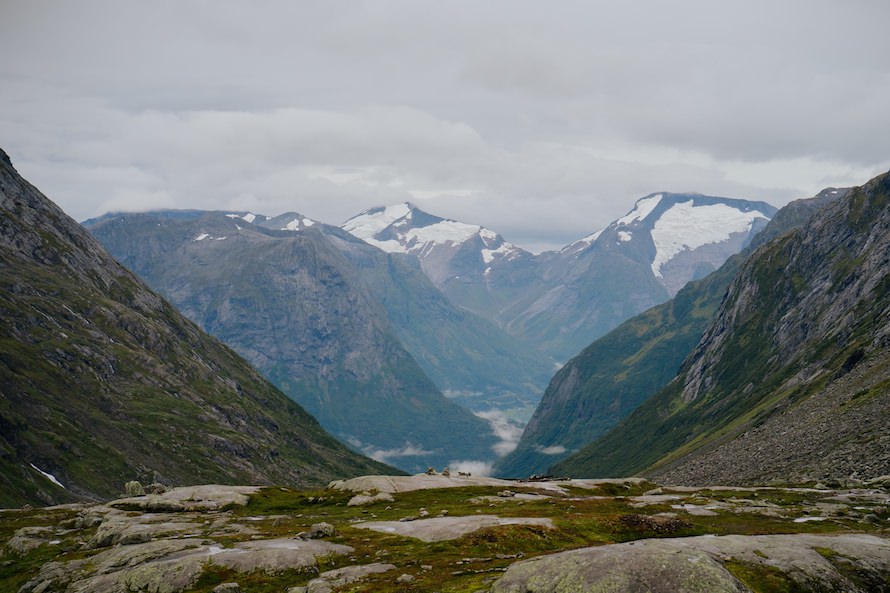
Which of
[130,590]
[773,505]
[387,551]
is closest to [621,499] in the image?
[773,505]

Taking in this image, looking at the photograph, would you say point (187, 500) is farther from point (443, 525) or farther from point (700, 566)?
Answer: point (700, 566)

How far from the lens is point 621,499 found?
114 meters

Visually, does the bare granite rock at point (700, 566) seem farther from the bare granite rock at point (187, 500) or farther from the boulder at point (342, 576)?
the bare granite rock at point (187, 500)

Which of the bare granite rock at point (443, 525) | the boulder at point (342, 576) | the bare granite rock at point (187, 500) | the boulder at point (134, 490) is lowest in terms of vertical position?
the bare granite rock at point (443, 525)

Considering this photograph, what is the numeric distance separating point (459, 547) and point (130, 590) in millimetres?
34992

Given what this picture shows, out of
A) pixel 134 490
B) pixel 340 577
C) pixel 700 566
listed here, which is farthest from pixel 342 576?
pixel 134 490

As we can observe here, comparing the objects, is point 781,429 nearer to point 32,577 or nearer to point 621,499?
point 621,499

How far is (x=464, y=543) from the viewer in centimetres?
7662

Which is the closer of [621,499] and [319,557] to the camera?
[319,557]

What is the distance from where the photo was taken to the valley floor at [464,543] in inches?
1925

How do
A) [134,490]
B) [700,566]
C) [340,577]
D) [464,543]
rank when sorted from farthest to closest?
[134,490] < [464,543] < [340,577] < [700,566]

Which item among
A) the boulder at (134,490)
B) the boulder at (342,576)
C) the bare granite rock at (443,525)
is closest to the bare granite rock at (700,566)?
the boulder at (342,576)

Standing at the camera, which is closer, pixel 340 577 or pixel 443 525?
pixel 340 577

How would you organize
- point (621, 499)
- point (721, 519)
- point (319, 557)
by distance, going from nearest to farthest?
1. point (319, 557)
2. point (721, 519)
3. point (621, 499)
